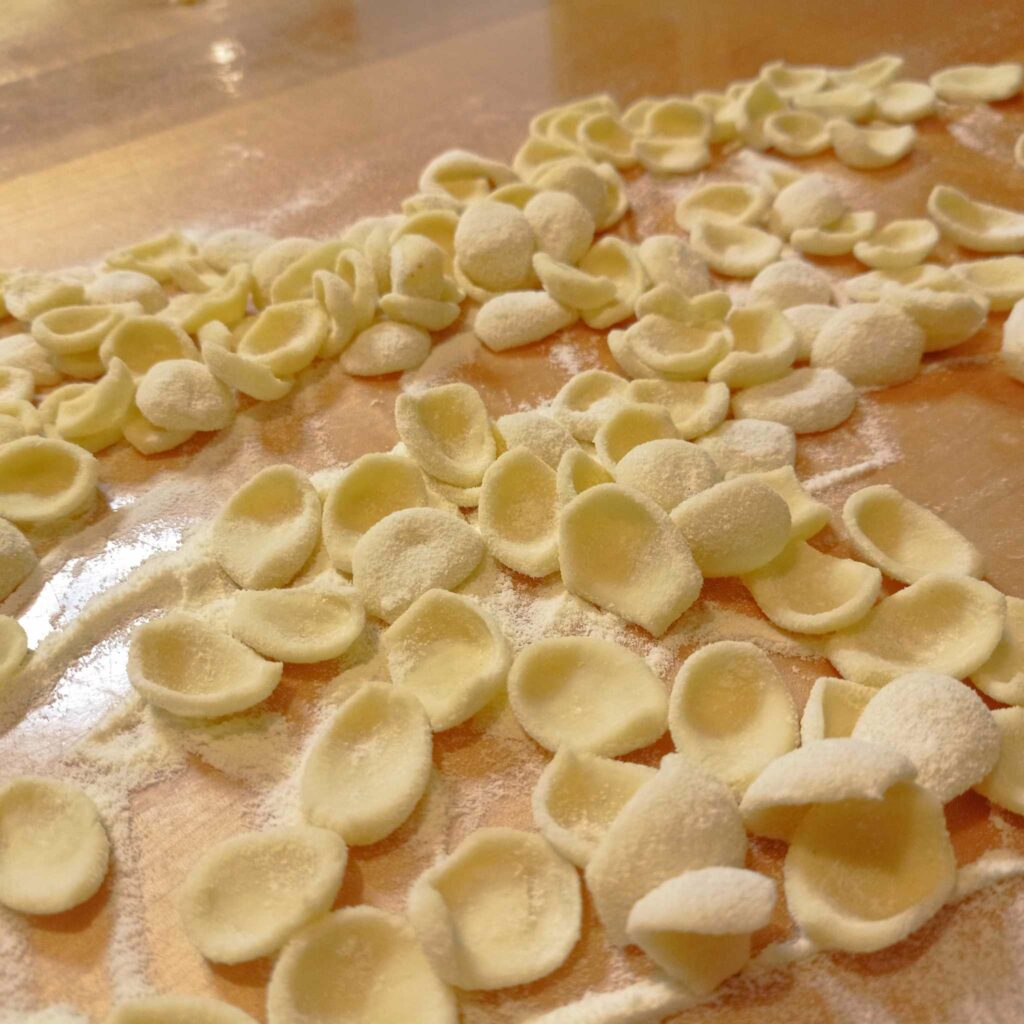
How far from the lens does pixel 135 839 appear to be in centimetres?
80

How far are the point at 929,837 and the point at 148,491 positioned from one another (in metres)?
0.86

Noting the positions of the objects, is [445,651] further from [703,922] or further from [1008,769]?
[1008,769]

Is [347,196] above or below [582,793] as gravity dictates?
above

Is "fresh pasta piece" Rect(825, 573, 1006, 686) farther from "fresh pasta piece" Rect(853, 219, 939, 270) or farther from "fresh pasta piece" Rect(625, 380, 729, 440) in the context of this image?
"fresh pasta piece" Rect(853, 219, 939, 270)

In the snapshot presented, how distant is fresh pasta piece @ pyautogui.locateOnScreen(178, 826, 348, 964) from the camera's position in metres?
0.71

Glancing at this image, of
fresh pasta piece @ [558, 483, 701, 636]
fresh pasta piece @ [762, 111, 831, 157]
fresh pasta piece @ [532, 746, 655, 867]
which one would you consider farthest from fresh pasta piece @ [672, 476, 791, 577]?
fresh pasta piece @ [762, 111, 831, 157]

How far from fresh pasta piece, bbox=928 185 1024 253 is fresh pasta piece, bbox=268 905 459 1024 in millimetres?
1188

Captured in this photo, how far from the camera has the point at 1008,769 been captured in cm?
78

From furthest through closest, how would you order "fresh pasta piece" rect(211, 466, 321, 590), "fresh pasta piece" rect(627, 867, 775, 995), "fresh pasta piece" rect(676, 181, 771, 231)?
"fresh pasta piece" rect(676, 181, 771, 231)
"fresh pasta piece" rect(211, 466, 321, 590)
"fresh pasta piece" rect(627, 867, 775, 995)

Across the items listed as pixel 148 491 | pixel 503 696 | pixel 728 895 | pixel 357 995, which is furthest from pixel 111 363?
pixel 728 895

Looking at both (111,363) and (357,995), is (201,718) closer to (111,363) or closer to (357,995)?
(357,995)

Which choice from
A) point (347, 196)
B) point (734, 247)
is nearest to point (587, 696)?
point (734, 247)

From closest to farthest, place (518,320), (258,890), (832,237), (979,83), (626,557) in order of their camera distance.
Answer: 1. (258,890)
2. (626,557)
3. (518,320)
4. (832,237)
5. (979,83)

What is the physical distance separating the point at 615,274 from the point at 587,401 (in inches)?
11.1
